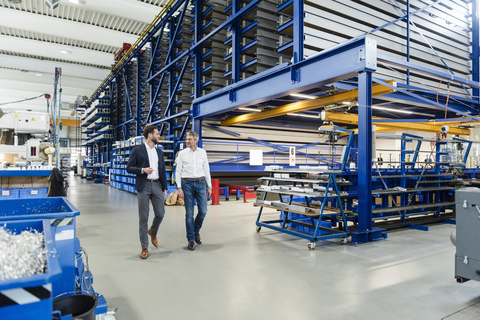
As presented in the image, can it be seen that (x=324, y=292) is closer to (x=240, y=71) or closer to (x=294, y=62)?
(x=294, y=62)

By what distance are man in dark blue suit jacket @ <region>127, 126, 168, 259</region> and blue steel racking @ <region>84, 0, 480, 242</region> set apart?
2.69 meters

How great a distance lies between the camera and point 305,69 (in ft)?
17.1

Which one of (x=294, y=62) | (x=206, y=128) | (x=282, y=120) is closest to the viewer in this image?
(x=294, y=62)

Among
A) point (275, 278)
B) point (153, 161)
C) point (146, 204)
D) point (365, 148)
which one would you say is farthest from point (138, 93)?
point (275, 278)

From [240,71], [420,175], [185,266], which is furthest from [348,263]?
[240,71]

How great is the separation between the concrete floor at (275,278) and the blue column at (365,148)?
46 cm

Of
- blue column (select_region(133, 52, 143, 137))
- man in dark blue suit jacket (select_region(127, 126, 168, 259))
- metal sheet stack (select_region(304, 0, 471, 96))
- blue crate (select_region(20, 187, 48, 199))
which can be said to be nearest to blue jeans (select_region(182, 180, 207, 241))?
man in dark blue suit jacket (select_region(127, 126, 168, 259))

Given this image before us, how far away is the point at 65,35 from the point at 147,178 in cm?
1234

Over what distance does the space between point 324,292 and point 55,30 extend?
47.2ft

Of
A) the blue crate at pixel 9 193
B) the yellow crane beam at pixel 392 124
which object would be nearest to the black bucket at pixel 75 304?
the blue crate at pixel 9 193

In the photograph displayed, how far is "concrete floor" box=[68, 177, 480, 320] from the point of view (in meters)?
2.46

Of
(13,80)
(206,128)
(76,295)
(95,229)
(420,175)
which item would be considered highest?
(13,80)

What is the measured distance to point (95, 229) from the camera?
5.49m

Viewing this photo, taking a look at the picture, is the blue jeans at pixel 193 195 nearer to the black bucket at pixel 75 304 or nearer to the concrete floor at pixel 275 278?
the concrete floor at pixel 275 278
